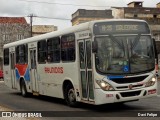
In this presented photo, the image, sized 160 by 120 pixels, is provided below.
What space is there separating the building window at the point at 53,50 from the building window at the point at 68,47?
475 millimetres

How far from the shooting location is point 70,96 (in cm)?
1505

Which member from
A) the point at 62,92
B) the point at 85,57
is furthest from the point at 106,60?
the point at 62,92

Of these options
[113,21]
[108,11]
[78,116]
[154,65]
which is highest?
[108,11]

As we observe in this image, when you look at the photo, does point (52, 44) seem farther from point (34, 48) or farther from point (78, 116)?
point (78, 116)

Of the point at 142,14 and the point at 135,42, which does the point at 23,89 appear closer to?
the point at 135,42

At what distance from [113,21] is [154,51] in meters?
1.71

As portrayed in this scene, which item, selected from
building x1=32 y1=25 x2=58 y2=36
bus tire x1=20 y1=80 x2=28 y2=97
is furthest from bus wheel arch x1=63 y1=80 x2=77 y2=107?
building x1=32 y1=25 x2=58 y2=36

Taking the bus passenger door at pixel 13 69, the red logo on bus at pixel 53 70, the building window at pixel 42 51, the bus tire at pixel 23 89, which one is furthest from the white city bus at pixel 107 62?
the bus passenger door at pixel 13 69

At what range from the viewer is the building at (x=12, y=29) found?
299 ft

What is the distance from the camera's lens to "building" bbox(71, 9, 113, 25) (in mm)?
77938

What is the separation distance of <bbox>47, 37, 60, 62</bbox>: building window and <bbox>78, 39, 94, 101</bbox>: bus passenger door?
2061 mm

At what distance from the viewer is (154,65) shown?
1353 cm

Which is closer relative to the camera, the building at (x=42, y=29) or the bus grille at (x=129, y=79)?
the bus grille at (x=129, y=79)

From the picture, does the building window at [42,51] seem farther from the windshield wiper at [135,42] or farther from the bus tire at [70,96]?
the windshield wiper at [135,42]
